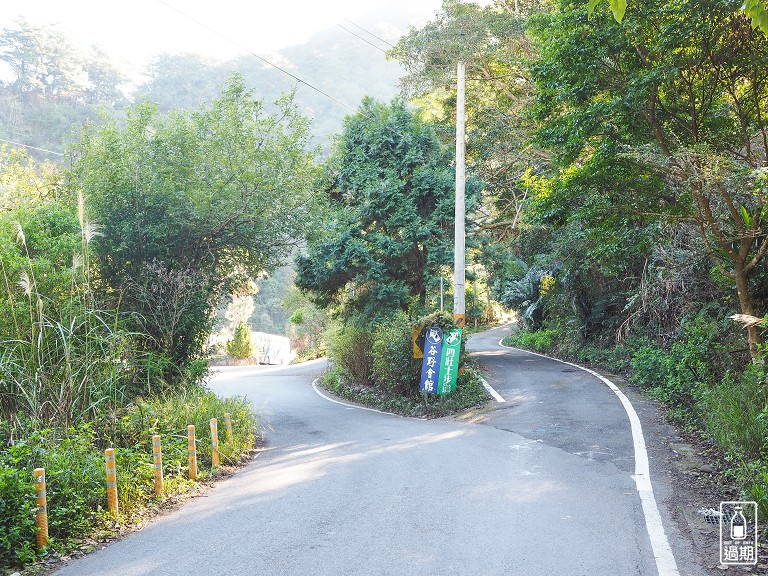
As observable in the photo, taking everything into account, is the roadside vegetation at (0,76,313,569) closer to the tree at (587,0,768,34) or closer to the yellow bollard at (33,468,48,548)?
the yellow bollard at (33,468,48,548)

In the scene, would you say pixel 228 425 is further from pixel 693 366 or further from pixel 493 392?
pixel 693 366

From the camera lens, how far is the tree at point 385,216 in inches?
775

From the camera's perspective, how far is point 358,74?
90.4 meters

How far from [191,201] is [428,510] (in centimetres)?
864

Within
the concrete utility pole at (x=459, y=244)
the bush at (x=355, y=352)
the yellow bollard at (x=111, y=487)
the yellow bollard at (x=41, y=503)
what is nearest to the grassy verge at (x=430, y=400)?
the bush at (x=355, y=352)

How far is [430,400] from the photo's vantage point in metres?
15.8

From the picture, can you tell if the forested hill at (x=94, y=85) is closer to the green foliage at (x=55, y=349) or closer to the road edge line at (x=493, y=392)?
the road edge line at (x=493, y=392)

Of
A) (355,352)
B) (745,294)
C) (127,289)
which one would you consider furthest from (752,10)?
(355,352)

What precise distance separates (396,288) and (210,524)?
13333mm

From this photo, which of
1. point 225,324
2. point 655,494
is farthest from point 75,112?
point 655,494

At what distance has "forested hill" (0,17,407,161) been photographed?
4450cm

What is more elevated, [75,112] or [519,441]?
[75,112]

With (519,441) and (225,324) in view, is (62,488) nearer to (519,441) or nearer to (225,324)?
(519,441)

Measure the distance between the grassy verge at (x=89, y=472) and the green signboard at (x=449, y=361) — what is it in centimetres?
647
